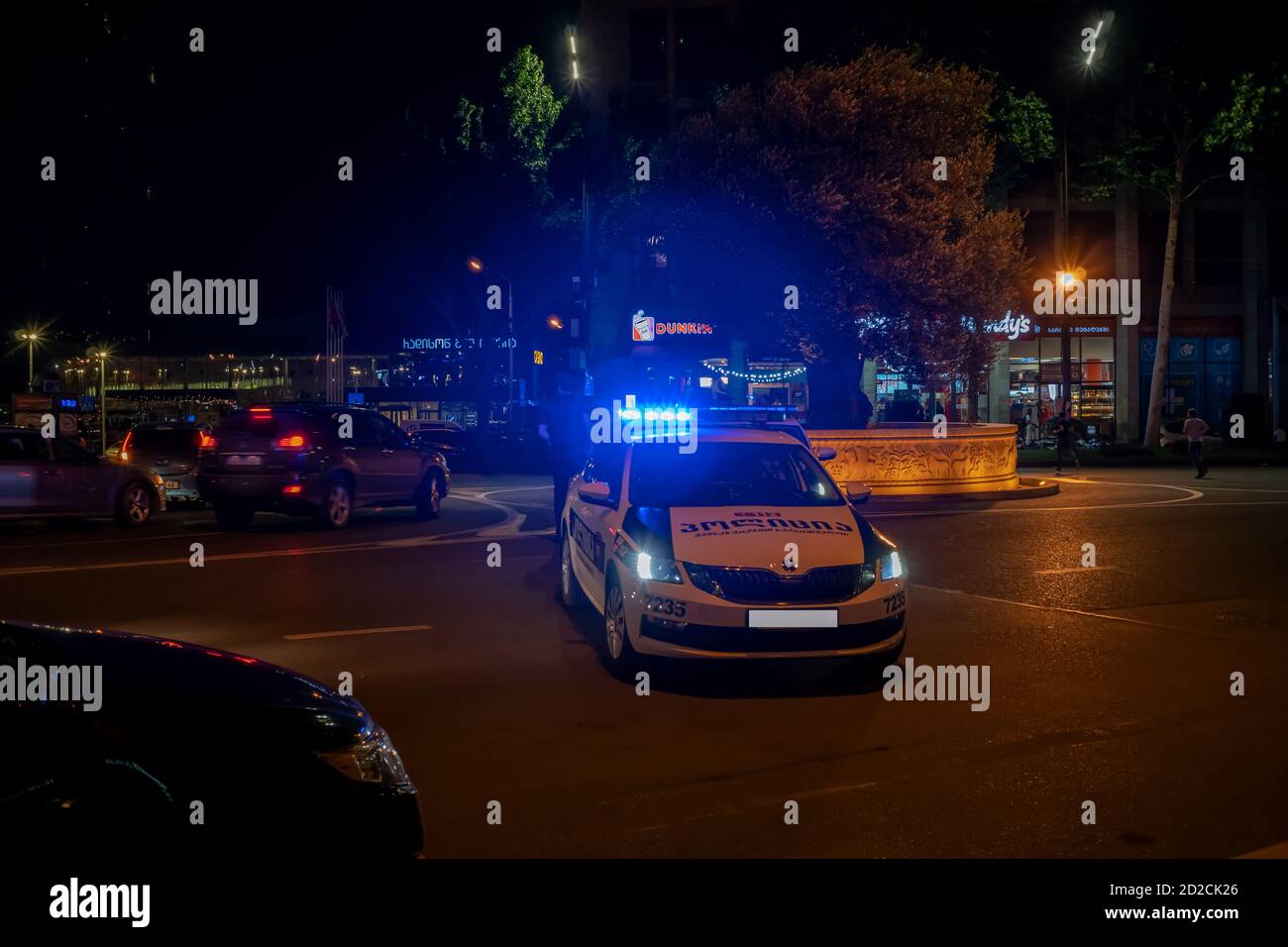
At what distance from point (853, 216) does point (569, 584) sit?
1655 cm

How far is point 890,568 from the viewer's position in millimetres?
8797

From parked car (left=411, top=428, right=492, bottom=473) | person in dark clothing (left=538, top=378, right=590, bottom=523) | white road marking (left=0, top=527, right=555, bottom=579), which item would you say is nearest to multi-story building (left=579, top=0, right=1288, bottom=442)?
parked car (left=411, top=428, right=492, bottom=473)

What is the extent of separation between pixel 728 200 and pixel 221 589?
655 inches

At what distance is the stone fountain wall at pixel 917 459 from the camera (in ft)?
85.2

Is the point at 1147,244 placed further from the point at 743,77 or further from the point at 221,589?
the point at 221,589

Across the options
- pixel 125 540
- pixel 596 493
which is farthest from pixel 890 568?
pixel 125 540

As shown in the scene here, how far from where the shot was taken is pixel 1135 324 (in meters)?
52.2

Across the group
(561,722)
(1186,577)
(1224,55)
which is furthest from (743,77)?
(561,722)

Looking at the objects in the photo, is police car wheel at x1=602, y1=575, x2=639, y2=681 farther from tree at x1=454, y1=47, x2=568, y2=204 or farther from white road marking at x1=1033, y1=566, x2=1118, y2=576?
tree at x1=454, y1=47, x2=568, y2=204

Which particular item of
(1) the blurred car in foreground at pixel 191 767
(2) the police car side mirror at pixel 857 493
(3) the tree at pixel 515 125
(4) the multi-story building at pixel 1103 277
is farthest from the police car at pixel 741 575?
(4) the multi-story building at pixel 1103 277

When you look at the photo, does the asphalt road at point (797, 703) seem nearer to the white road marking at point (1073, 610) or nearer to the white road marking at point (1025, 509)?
the white road marking at point (1073, 610)

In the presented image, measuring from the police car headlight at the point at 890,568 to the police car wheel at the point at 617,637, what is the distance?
170 cm

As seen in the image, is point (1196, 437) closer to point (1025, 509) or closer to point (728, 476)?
point (1025, 509)

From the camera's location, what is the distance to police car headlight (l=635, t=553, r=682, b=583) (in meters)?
8.58
